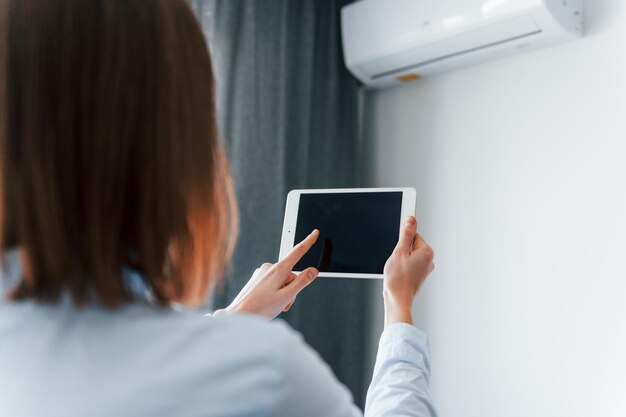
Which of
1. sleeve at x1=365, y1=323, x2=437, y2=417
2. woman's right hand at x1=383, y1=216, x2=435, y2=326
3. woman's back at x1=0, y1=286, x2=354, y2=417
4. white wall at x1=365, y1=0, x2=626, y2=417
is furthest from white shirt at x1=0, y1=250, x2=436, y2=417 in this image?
white wall at x1=365, y1=0, x2=626, y2=417

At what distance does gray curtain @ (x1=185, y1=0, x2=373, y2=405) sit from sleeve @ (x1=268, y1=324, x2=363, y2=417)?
1.37 meters

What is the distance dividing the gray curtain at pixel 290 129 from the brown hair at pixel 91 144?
1346 mm

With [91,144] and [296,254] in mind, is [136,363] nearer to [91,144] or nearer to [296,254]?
[91,144]

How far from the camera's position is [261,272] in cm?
105

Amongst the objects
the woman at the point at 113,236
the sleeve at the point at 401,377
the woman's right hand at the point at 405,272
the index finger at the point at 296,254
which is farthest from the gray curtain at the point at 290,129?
the woman at the point at 113,236

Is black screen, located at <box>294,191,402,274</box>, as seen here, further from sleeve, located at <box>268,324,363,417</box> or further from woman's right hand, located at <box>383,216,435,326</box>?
sleeve, located at <box>268,324,363,417</box>

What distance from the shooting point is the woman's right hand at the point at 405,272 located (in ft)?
2.68

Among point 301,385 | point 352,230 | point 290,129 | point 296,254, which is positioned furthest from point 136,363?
point 290,129

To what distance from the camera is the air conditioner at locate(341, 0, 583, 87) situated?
1654 millimetres

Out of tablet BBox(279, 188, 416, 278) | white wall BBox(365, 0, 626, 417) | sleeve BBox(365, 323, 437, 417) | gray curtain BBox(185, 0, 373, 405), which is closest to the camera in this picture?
sleeve BBox(365, 323, 437, 417)

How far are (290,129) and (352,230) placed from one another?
87cm

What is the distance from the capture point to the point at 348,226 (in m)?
1.21

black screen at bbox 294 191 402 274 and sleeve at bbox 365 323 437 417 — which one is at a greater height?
black screen at bbox 294 191 402 274

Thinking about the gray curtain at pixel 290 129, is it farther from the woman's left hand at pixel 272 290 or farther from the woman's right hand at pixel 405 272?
the woman's right hand at pixel 405 272
